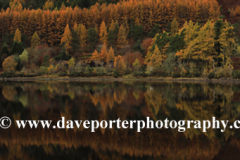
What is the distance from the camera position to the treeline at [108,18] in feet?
289

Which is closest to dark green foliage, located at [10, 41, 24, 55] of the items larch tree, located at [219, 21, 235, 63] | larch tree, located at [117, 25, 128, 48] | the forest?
the forest

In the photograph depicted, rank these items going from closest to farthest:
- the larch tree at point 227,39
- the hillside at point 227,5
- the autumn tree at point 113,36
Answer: the larch tree at point 227,39 < the autumn tree at point 113,36 < the hillside at point 227,5

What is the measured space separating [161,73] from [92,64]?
25041 millimetres

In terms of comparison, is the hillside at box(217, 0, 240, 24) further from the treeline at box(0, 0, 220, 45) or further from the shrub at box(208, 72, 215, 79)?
the shrub at box(208, 72, 215, 79)

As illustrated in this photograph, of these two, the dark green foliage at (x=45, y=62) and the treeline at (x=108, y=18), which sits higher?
the treeline at (x=108, y=18)

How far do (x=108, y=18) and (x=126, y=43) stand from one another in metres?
24.1

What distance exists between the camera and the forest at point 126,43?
A: 42.0 metres

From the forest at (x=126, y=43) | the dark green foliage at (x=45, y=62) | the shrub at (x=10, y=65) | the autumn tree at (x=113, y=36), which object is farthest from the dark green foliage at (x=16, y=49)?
the autumn tree at (x=113, y=36)

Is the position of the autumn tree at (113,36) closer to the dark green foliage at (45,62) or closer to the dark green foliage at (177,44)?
the dark green foliage at (45,62)

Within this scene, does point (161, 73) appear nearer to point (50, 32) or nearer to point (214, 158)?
point (214, 158)

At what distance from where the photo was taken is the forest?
42000 mm

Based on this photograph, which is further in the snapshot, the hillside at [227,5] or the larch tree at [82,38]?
the hillside at [227,5]

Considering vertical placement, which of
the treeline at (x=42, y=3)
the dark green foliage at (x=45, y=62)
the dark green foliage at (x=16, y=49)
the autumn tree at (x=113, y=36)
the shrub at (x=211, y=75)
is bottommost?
the shrub at (x=211, y=75)

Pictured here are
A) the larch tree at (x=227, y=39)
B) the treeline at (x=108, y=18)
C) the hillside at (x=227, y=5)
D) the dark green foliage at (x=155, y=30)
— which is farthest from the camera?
the hillside at (x=227, y=5)
